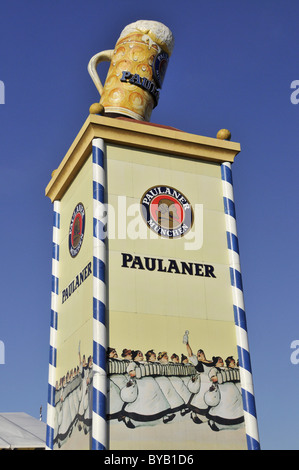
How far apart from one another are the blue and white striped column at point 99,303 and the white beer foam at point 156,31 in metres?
5.00

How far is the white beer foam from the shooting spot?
19859 mm

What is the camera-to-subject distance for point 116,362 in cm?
1485

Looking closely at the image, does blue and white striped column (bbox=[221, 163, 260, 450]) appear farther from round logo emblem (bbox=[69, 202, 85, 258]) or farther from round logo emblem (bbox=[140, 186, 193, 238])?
round logo emblem (bbox=[69, 202, 85, 258])

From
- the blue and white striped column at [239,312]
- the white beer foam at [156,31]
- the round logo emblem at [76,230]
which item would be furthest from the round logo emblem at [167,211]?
the white beer foam at [156,31]

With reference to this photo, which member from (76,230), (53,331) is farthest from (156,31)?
(53,331)

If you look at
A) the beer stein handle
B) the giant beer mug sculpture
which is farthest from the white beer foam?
the beer stein handle

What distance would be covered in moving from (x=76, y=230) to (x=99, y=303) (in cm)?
318

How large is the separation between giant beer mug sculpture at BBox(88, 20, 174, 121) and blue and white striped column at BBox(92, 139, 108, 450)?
3.10 meters
